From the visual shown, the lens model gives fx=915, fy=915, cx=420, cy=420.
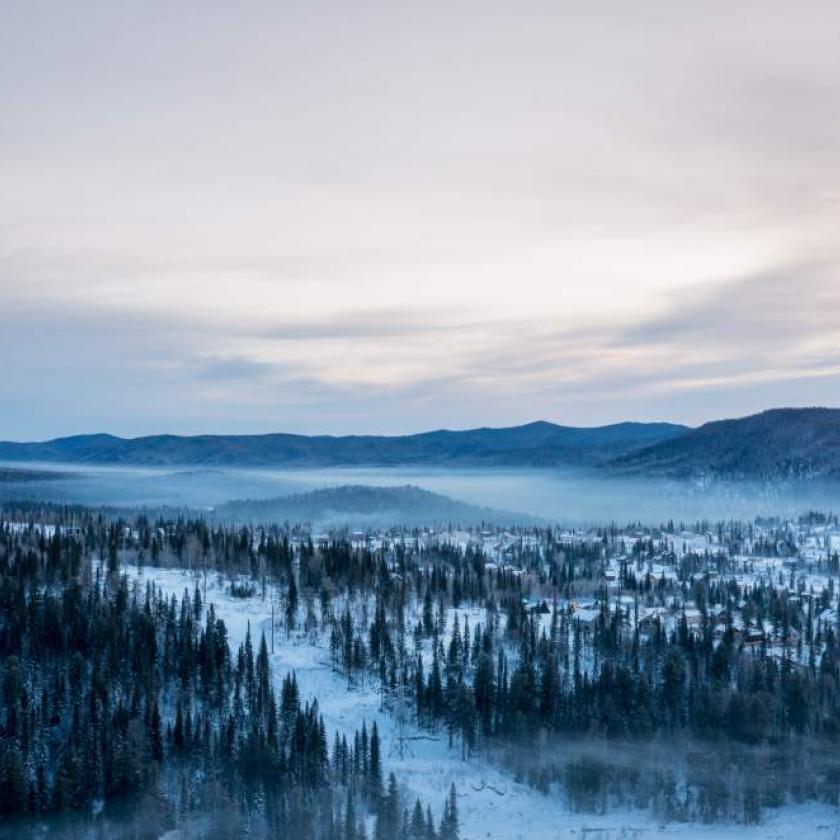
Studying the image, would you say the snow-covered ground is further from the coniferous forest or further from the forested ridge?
the forested ridge

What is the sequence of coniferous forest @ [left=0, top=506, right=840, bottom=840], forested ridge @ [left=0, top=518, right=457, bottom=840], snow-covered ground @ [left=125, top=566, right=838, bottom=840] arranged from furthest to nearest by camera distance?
snow-covered ground @ [left=125, top=566, right=838, bottom=840] → coniferous forest @ [left=0, top=506, right=840, bottom=840] → forested ridge @ [left=0, top=518, right=457, bottom=840]

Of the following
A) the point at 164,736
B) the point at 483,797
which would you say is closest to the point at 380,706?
the point at 483,797

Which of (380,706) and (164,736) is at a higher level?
(164,736)

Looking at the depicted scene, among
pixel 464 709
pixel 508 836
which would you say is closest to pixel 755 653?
pixel 464 709

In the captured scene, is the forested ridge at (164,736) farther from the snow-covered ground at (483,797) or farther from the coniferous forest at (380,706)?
the snow-covered ground at (483,797)

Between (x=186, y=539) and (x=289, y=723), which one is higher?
(x=186, y=539)

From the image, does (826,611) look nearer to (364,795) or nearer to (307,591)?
(307,591)

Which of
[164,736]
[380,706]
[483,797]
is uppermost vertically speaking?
[164,736]

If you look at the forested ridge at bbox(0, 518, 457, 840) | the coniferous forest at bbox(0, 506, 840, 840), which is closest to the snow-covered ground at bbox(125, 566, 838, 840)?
the coniferous forest at bbox(0, 506, 840, 840)

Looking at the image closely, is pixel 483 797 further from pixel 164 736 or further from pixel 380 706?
pixel 164 736
